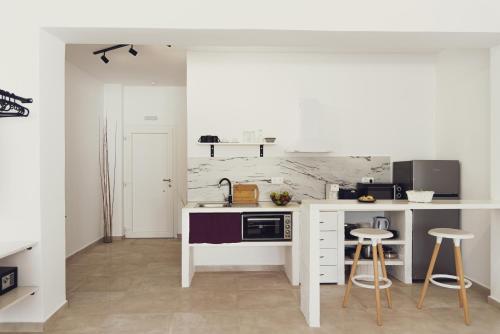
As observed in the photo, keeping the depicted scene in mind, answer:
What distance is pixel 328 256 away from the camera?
418cm

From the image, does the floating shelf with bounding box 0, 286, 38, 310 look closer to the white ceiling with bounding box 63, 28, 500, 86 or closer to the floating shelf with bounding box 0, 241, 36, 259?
the floating shelf with bounding box 0, 241, 36, 259

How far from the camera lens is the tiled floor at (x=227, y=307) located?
305 centimetres

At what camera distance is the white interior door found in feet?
22.7

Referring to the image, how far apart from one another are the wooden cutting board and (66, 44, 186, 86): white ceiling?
1890 millimetres

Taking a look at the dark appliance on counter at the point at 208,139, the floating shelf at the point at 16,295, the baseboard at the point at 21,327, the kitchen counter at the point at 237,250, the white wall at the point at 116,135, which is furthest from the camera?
the white wall at the point at 116,135

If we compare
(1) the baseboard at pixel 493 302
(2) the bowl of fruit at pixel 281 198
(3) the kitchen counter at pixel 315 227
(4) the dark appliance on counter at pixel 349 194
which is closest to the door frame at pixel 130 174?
(2) the bowl of fruit at pixel 281 198

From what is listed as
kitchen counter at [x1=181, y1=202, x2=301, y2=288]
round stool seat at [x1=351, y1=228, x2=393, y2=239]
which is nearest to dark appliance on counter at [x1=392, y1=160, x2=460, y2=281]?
round stool seat at [x1=351, y1=228, x2=393, y2=239]

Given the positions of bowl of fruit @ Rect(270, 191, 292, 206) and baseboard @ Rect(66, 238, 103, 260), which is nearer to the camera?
bowl of fruit @ Rect(270, 191, 292, 206)

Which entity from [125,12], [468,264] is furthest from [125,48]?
[468,264]

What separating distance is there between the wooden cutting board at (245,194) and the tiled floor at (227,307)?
87 cm

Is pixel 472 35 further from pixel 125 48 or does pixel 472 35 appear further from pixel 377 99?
pixel 125 48

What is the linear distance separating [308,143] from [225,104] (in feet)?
3.75

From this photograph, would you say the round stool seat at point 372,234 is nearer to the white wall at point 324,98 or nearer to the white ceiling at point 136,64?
A: the white wall at point 324,98

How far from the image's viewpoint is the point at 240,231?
415 cm
